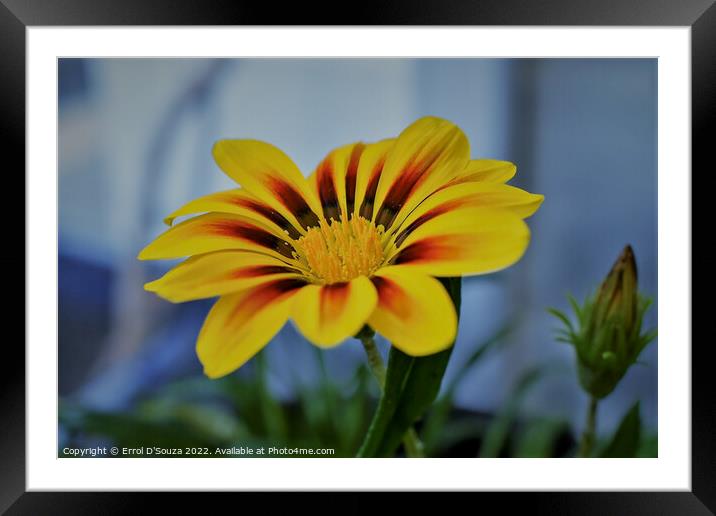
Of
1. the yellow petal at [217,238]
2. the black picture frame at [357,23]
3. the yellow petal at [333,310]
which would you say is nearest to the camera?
the yellow petal at [333,310]

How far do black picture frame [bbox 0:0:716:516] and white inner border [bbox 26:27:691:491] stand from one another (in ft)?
0.03

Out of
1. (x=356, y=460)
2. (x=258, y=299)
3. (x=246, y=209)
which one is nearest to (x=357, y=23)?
(x=246, y=209)

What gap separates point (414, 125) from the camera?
0.64m

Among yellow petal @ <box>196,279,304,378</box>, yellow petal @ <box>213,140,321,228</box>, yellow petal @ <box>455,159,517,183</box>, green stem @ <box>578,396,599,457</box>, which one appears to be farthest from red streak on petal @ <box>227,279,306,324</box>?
green stem @ <box>578,396,599,457</box>

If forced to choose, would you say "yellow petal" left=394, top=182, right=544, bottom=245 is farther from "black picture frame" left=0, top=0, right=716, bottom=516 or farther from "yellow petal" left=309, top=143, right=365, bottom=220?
"black picture frame" left=0, top=0, right=716, bottom=516

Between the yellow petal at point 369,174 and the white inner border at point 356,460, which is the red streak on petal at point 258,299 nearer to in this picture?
the yellow petal at point 369,174

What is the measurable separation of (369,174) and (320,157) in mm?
104

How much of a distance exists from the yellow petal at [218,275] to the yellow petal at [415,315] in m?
0.11

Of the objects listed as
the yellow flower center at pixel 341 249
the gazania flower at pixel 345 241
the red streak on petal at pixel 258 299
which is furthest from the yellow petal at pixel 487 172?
the red streak on petal at pixel 258 299

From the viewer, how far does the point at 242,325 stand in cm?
51

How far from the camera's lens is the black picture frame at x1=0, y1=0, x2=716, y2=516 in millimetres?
675

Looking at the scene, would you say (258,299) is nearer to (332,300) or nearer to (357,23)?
(332,300)

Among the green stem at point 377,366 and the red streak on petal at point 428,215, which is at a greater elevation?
the red streak on petal at point 428,215

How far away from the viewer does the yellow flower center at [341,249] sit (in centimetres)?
55
